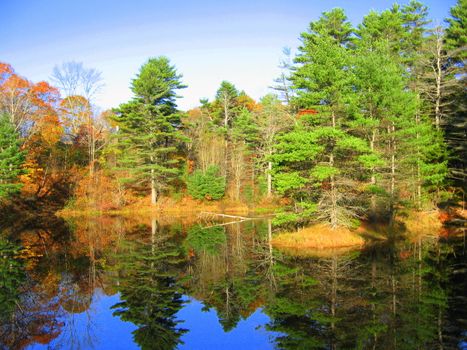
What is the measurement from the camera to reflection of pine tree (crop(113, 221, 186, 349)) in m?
9.70

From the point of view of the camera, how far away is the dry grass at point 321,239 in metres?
20.0

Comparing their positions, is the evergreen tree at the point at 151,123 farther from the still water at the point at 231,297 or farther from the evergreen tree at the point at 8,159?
the still water at the point at 231,297

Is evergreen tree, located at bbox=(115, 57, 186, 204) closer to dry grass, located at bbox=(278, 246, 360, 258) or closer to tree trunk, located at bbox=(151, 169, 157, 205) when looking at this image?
tree trunk, located at bbox=(151, 169, 157, 205)

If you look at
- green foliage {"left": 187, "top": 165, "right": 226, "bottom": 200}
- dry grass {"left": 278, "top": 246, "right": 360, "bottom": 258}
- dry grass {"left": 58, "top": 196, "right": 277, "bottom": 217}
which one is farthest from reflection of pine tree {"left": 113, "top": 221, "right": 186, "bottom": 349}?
green foliage {"left": 187, "top": 165, "right": 226, "bottom": 200}

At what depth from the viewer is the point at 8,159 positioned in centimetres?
3316

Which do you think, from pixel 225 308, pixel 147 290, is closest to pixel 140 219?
pixel 147 290

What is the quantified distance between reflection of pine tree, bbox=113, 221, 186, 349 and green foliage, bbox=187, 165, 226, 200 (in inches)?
837

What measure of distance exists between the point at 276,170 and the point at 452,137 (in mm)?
17009

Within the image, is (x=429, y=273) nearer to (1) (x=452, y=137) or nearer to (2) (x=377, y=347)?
(2) (x=377, y=347)

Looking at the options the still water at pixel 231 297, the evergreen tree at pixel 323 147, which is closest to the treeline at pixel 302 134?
the evergreen tree at pixel 323 147

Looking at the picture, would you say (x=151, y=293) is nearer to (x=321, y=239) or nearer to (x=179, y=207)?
(x=321, y=239)

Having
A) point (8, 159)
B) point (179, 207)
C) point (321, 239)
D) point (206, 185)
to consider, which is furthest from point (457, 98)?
point (8, 159)

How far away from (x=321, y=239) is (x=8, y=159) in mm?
28365

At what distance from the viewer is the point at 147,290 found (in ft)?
43.5
